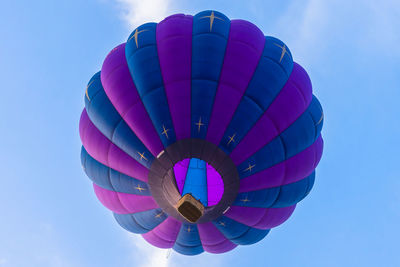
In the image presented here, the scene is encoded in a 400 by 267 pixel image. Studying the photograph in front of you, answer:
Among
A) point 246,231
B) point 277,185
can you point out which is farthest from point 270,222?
point 277,185

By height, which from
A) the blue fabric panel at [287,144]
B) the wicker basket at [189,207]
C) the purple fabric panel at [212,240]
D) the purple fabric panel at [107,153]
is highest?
the blue fabric panel at [287,144]

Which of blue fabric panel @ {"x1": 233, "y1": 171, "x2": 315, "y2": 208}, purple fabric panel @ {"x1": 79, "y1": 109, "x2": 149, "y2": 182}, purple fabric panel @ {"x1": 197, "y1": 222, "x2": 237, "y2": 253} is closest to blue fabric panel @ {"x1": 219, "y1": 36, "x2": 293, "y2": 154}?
blue fabric panel @ {"x1": 233, "y1": 171, "x2": 315, "y2": 208}

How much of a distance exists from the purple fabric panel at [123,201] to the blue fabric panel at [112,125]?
57.0 inches

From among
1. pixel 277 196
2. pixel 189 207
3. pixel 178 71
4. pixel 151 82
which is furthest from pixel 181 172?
pixel 178 71

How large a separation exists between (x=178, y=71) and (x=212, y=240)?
5066 mm

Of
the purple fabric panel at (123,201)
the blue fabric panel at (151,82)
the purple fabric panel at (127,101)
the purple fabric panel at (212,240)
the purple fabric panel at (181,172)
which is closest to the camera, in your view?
the blue fabric panel at (151,82)

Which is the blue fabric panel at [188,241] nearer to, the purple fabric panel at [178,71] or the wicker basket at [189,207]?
the wicker basket at [189,207]

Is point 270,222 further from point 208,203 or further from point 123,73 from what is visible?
point 123,73

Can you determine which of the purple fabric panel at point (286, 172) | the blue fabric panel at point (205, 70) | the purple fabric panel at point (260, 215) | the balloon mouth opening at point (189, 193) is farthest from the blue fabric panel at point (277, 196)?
the blue fabric panel at point (205, 70)

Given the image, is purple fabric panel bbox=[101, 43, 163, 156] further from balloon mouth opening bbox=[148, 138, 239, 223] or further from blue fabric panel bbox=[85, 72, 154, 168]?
balloon mouth opening bbox=[148, 138, 239, 223]

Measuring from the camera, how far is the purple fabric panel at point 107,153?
7.95 meters

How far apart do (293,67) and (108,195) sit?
6.33m

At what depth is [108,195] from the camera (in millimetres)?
9438

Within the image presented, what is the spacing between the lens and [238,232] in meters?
9.19
